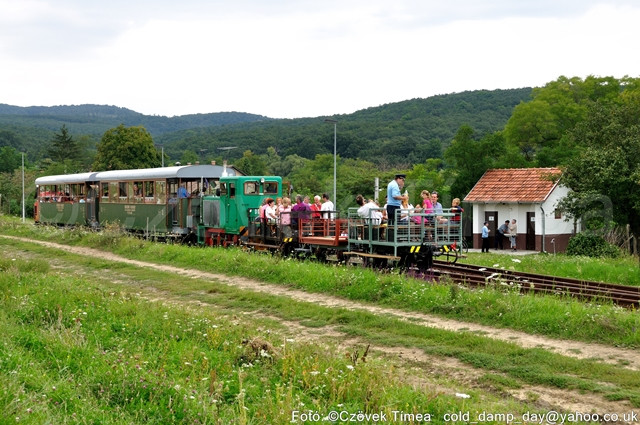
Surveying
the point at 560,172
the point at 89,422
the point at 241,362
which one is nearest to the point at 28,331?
the point at 241,362

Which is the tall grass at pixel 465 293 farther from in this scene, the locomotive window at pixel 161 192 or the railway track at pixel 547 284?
the locomotive window at pixel 161 192

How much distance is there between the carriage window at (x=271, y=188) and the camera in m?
27.2

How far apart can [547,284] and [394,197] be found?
383 cm

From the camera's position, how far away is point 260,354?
28.3 ft

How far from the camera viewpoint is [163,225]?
30.3m

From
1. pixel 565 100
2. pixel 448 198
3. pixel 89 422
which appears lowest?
pixel 89 422

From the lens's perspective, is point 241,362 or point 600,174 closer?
point 241,362

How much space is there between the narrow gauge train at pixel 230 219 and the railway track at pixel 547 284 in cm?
81

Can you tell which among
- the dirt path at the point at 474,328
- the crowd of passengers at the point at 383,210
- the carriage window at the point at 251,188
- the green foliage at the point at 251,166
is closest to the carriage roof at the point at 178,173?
the carriage window at the point at 251,188

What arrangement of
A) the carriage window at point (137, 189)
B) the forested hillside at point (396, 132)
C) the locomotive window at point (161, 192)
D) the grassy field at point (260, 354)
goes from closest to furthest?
the grassy field at point (260, 354)
the locomotive window at point (161, 192)
the carriage window at point (137, 189)
the forested hillside at point (396, 132)

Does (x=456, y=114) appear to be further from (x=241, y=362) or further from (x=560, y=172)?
(x=241, y=362)

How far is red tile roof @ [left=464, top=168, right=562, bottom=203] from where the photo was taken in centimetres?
3391

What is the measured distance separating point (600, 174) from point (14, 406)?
79.9ft

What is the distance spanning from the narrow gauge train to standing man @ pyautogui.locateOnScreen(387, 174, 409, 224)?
0.20 metres
